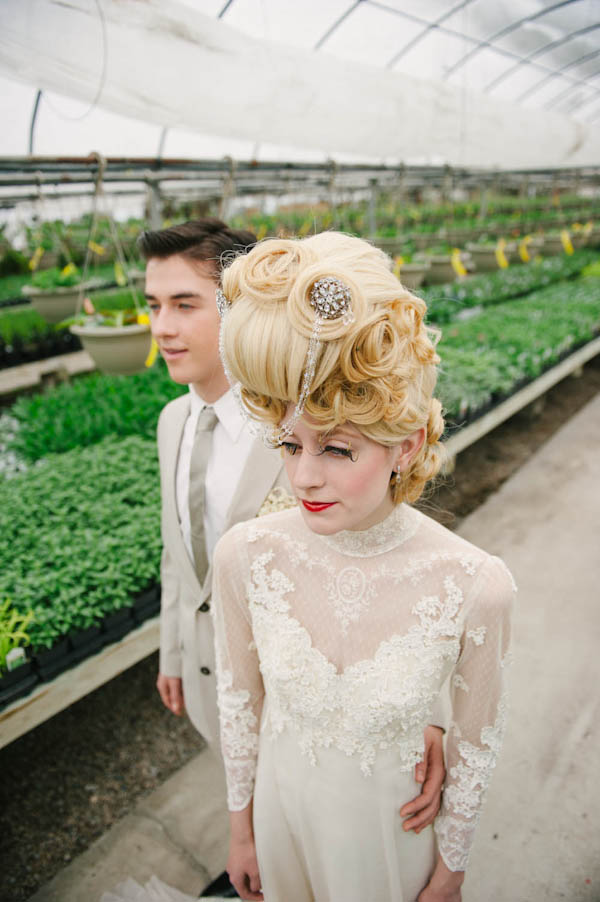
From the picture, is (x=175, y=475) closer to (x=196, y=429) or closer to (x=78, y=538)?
(x=196, y=429)

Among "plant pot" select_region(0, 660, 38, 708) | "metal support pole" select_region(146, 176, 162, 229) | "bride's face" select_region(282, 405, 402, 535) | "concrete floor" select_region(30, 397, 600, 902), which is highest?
"metal support pole" select_region(146, 176, 162, 229)

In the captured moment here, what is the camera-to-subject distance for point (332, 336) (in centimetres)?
67

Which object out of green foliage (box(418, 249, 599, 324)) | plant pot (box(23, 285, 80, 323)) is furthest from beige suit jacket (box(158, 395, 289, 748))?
green foliage (box(418, 249, 599, 324))

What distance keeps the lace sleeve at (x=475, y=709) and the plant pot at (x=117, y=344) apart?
120 inches

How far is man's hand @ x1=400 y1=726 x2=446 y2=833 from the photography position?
102 centimetres

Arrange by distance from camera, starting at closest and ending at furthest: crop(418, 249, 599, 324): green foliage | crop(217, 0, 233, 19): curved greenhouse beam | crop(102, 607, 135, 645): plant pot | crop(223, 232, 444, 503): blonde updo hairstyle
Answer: crop(223, 232, 444, 503): blonde updo hairstyle, crop(102, 607, 135, 645): plant pot, crop(217, 0, 233, 19): curved greenhouse beam, crop(418, 249, 599, 324): green foliage

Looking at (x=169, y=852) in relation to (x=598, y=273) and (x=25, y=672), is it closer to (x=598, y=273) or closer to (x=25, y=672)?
(x=25, y=672)

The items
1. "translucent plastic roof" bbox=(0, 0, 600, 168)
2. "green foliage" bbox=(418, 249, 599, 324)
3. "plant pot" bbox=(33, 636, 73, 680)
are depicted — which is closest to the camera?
"plant pot" bbox=(33, 636, 73, 680)

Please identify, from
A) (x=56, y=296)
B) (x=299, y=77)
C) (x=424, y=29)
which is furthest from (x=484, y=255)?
(x=56, y=296)

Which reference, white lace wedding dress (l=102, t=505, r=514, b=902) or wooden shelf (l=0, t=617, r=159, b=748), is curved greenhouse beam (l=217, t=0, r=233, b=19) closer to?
wooden shelf (l=0, t=617, r=159, b=748)

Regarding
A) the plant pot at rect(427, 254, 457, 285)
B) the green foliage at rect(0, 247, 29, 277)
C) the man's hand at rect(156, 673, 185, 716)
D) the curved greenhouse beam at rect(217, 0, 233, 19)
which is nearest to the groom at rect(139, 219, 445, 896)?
the man's hand at rect(156, 673, 185, 716)

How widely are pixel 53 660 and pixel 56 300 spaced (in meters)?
4.02

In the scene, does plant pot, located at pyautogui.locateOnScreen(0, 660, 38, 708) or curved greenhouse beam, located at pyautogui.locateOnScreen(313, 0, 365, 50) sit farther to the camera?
curved greenhouse beam, located at pyautogui.locateOnScreen(313, 0, 365, 50)

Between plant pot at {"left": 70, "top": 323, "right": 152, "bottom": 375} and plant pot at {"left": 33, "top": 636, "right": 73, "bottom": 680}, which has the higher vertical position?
plant pot at {"left": 70, "top": 323, "right": 152, "bottom": 375}
